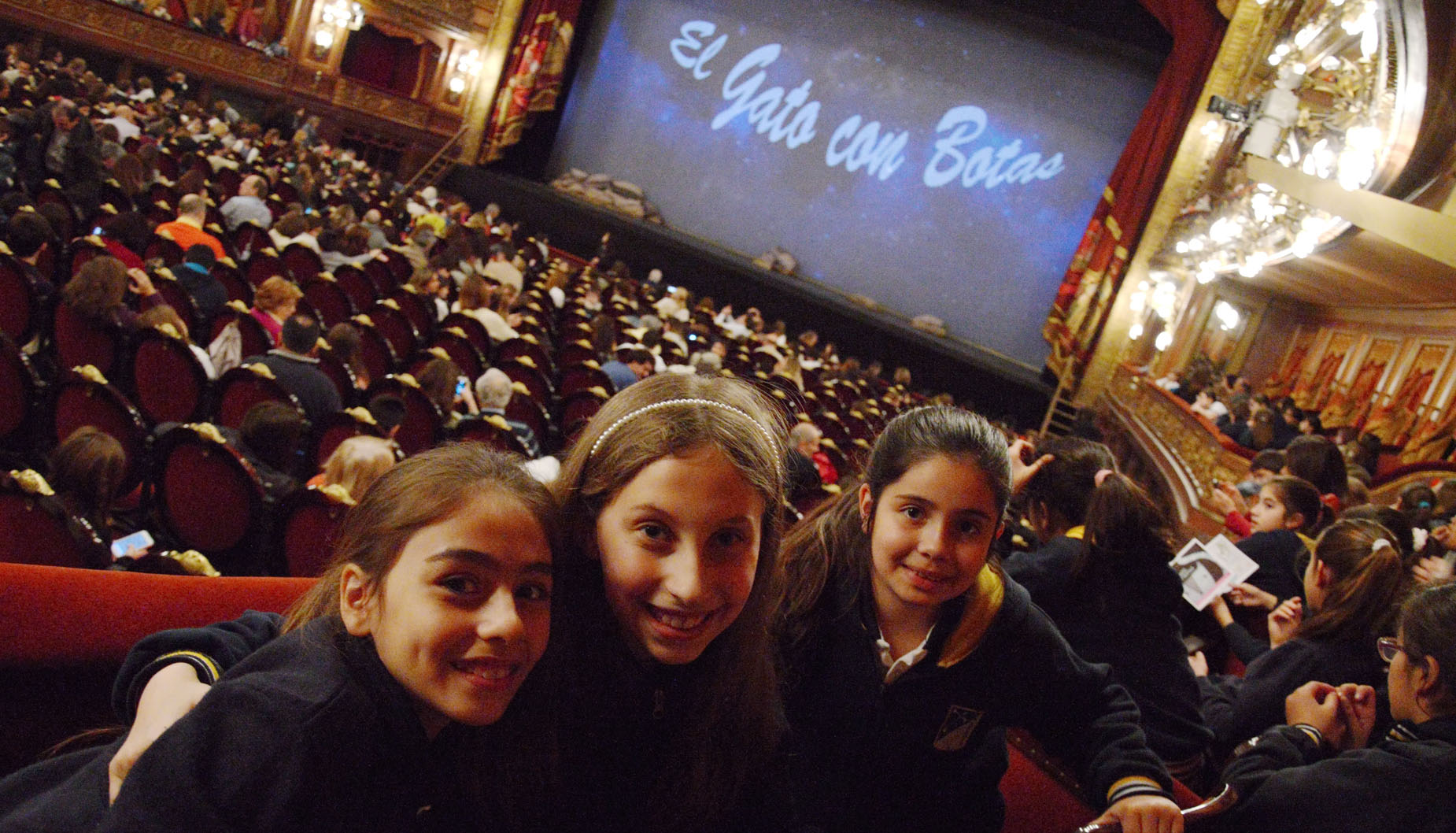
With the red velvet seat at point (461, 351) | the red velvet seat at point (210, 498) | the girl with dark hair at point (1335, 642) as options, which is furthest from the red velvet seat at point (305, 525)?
the red velvet seat at point (461, 351)

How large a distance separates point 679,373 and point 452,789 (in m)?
0.58

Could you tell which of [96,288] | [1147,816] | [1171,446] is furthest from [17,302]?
[1171,446]

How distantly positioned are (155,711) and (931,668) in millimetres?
1059

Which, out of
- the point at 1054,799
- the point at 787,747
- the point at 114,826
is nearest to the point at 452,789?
the point at 114,826

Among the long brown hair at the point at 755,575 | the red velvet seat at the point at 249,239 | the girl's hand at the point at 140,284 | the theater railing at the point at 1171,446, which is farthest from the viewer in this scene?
the theater railing at the point at 1171,446

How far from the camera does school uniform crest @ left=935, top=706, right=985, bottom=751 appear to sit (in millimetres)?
1446

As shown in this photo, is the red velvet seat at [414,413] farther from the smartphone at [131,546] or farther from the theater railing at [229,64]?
the theater railing at [229,64]

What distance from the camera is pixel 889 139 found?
544 inches

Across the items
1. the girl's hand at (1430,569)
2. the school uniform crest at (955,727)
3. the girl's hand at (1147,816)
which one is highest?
the girl's hand at (1430,569)

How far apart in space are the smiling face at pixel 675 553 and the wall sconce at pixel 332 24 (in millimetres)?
17239

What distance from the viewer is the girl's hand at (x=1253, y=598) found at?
9.23 feet

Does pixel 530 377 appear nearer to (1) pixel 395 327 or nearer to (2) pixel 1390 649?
(1) pixel 395 327

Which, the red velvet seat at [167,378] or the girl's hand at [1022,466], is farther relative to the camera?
the red velvet seat at [167,378]

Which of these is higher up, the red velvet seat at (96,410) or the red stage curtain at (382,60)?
the red stage curtain at (382,60)
